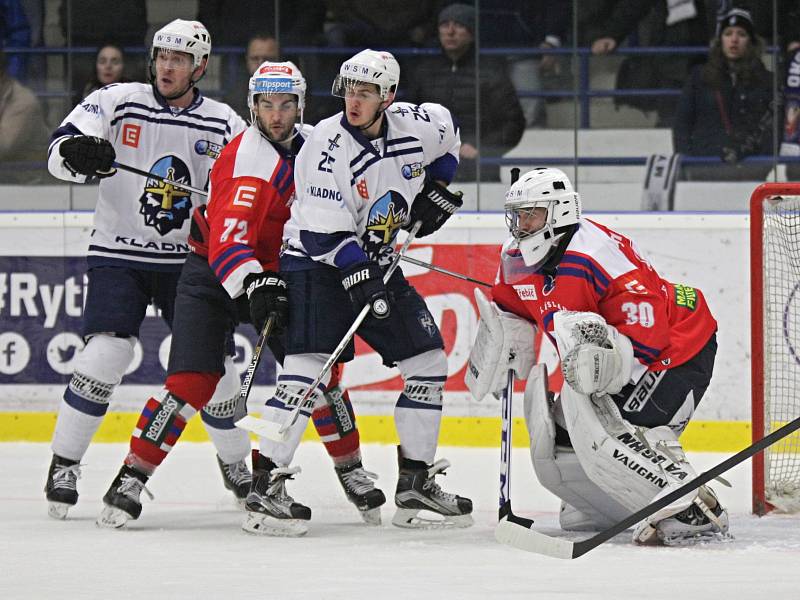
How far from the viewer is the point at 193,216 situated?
4316 millimetres

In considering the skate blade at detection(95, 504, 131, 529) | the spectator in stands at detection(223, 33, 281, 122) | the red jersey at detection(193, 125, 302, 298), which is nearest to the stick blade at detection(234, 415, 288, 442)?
the red jersey at detection(193, 125, 302, 298)

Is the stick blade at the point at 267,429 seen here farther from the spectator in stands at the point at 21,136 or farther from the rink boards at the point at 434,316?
the spectator in stands at the point at 21,136

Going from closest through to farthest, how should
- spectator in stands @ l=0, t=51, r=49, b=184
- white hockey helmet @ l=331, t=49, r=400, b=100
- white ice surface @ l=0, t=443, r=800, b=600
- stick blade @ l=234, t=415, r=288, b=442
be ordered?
1. white ice surface @ l=0, t=443, r=800, b=600
2. stick blade @ l=234, t=415, r=288, b=442
3. white hockey helmet @ l=331, t=49, r=400, b=100
4. spectator in stands @ l=0, t=51, r=49, b=184

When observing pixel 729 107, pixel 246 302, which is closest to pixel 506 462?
pixel 246 302

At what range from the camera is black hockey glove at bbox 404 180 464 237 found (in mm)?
4262

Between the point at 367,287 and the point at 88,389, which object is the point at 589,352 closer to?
the point at 367,287

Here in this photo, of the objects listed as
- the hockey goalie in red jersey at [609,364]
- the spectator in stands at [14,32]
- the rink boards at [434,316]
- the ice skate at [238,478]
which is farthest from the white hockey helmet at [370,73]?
the spectator in stands at [14,32]

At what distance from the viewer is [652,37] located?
6398 millimetres

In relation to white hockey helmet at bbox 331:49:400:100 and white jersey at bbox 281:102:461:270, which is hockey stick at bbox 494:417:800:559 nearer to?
white jersey at bbox 281:102:461:270

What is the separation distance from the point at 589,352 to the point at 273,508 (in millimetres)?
931

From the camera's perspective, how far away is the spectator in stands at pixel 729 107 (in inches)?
239

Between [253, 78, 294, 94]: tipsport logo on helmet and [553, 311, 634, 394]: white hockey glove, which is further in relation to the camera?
[253, 78, 294, 94]: tipsport logo on helmet

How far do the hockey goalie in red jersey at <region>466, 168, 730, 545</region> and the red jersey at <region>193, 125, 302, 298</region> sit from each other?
647 mm

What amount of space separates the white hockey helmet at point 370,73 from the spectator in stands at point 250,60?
2.29m
